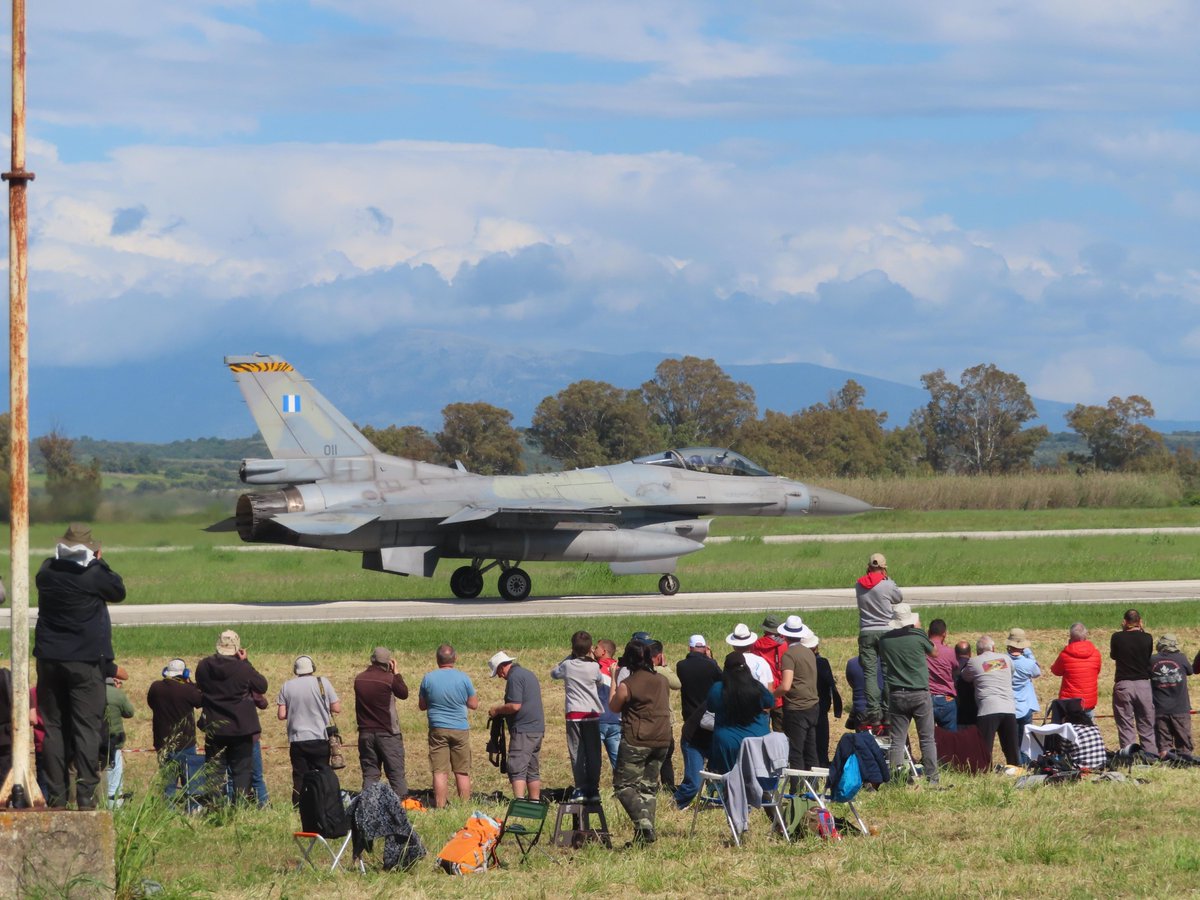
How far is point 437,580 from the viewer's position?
127 ft

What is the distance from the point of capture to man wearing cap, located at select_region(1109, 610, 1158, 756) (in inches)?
623

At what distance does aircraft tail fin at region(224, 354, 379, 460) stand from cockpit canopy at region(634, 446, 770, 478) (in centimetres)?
705

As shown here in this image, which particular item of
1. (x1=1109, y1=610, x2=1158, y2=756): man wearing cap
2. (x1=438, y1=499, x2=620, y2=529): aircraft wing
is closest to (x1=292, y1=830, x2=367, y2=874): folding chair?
(x1=1109, y1=610, x2=1158, y2=756): man wearing cap

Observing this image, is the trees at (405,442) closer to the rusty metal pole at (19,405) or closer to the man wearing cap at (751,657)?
the man wearing cap at (751,657)

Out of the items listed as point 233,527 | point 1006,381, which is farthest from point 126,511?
point 1006,381

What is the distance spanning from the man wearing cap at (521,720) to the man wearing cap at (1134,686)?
604cm

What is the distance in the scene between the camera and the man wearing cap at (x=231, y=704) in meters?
13.9

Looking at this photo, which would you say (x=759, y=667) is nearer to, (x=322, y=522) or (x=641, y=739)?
(x=641, y=739)

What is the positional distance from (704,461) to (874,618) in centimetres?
1899

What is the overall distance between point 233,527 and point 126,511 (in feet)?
9.65

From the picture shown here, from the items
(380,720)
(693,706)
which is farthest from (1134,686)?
(380,720)

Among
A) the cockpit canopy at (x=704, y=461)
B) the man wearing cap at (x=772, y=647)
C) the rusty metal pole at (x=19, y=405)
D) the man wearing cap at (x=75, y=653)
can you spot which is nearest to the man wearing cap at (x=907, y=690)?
the man wearing cap at (x=772, y=647)

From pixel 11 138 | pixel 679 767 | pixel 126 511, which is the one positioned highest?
pixel 11 138

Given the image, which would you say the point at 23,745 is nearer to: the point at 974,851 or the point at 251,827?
the point at 251,827
